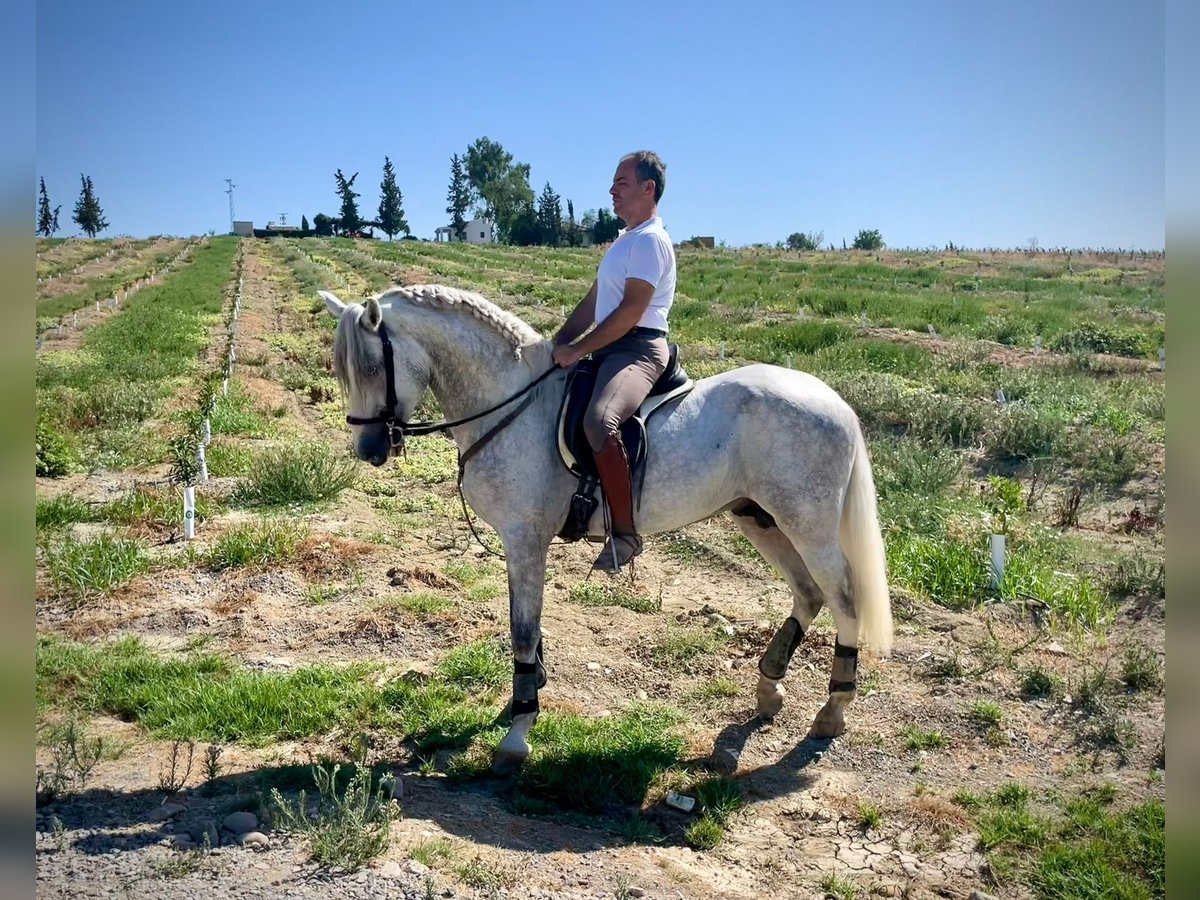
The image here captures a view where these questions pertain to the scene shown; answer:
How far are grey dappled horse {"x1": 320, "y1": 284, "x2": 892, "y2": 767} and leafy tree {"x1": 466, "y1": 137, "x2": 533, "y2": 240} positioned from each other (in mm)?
87945

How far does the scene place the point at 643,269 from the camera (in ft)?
14.1

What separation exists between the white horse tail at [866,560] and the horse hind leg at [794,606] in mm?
313

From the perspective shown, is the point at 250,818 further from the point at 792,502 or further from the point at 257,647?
the point at 792,502

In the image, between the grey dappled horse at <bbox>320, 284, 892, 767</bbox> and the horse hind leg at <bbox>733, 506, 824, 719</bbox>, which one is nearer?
the grey dappled horse at <bbox>320, 284, 892, 767</bbox>

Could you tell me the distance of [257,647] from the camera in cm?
545

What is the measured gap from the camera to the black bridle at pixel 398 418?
4266 millimetres

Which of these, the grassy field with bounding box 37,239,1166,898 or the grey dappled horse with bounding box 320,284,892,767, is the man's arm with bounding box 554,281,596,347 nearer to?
the grey dappled horse with bounding box 320,284,892,767

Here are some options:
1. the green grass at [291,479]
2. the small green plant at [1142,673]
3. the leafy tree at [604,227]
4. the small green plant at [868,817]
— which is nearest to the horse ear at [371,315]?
the small green plant at [868,817]

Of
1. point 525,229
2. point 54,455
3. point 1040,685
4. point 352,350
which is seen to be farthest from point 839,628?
point 525,229

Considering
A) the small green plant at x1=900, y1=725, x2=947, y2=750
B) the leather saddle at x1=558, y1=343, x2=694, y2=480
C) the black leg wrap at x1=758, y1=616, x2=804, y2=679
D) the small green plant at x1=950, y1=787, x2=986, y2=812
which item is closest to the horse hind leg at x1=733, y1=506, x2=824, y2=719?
the black leg wrap at x1=758, y1=616, x2=804, y2=679

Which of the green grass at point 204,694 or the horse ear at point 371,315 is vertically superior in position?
the horse ear at point 371,315

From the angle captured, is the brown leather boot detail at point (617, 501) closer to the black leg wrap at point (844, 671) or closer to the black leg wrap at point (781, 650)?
the black leg wrap at point (781, 650)

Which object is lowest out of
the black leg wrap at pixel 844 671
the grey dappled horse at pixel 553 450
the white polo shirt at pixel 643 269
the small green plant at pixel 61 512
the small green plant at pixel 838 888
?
the small green plant at pixel 838 888

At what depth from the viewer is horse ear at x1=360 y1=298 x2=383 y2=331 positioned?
4117 millimetres
